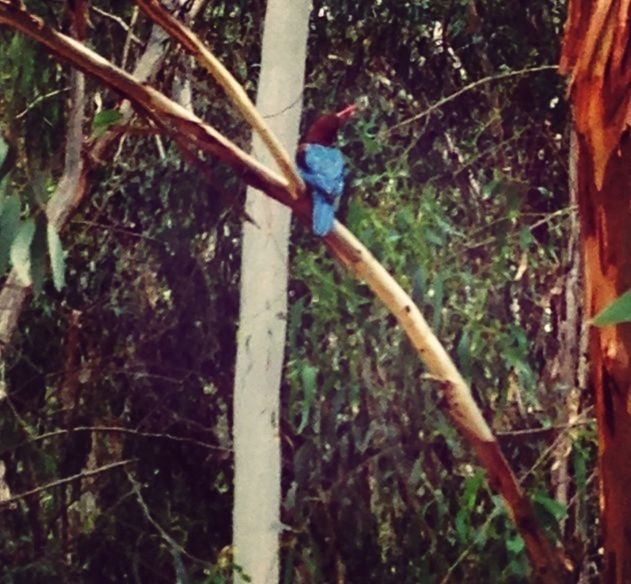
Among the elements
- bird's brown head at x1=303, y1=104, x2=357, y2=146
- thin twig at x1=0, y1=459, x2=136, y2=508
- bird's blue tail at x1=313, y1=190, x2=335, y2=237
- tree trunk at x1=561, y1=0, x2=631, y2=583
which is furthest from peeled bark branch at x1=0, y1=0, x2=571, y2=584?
thin twig at x1=0, y1=459, x2=136, y2=508

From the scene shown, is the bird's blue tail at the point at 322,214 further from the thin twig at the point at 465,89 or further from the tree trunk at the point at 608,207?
the thin twig at the point at 465,89

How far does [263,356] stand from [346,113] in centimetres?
31

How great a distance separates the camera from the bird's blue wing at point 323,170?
101 cm

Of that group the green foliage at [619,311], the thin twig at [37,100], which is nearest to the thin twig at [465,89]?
the thin twig at [37,100]

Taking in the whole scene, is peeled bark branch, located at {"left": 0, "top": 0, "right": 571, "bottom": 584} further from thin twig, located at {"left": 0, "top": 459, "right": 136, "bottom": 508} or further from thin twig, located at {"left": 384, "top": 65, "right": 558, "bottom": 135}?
thin twig, located at {"left": 0, "top": 459, "right": 136, "bottom": 508}

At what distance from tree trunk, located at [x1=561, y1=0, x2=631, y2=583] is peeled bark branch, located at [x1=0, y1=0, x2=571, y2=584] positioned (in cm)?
12

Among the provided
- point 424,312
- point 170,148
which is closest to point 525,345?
point 424,312

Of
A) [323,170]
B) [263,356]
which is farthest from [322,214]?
[263,356]

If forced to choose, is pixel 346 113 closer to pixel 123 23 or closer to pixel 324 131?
pixel 324 131

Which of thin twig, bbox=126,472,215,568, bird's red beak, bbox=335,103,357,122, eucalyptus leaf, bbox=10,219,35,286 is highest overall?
bird's red beak, bbox=335,103,357,122

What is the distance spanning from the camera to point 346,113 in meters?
1.33

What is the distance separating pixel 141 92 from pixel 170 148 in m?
0.66

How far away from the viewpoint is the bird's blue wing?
1007 millimetres

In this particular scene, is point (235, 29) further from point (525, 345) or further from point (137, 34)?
point (525, 345)
